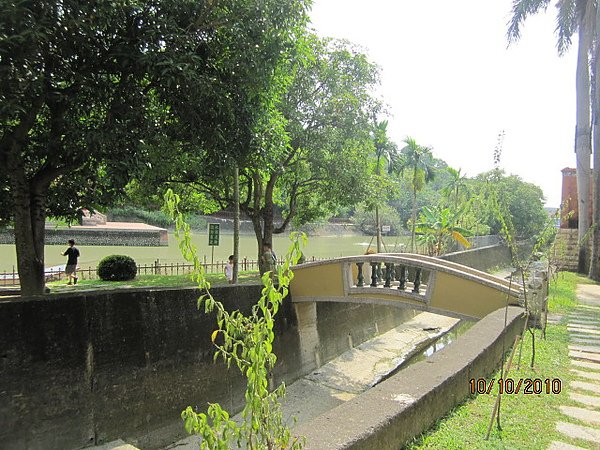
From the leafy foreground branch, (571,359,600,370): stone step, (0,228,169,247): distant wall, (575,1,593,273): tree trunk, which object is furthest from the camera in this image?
(0,228,169,247): distant wall

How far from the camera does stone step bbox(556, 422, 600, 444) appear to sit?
327cm

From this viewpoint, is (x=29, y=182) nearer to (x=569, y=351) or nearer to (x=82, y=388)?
(x=82, y=388)

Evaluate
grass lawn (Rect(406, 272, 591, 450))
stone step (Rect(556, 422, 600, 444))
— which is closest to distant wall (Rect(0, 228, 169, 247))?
grass lawn (Rect(406, 272, 591, 450))

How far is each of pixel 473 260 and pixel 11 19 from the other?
21.3 metres

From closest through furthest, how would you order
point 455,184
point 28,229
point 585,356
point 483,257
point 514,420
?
point 514,420 → point 585,356 → point 28,229 → point 483,257 → point 455,184

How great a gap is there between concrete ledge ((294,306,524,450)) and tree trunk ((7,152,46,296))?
20.2 ft

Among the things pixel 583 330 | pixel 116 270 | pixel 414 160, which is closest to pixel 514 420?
pixel 583 330

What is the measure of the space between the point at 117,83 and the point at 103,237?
28.5 metres

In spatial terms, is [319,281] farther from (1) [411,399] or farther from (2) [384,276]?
(1) [411,399]

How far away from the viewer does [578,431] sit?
133 inches

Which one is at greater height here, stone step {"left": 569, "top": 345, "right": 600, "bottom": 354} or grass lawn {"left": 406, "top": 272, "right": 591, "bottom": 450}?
grass lawn {"left": 406, "top": 272, "right": 591, "bottom": 450}

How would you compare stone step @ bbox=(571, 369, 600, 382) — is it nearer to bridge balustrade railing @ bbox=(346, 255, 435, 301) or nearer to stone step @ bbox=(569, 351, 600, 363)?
stone step @ bbox=(569, 351, 600, 363)

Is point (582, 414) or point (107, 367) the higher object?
point (582, 414)

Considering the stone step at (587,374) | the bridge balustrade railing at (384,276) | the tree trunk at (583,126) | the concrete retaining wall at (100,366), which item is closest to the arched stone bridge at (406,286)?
the bridge balustrade railing at (384,276)
